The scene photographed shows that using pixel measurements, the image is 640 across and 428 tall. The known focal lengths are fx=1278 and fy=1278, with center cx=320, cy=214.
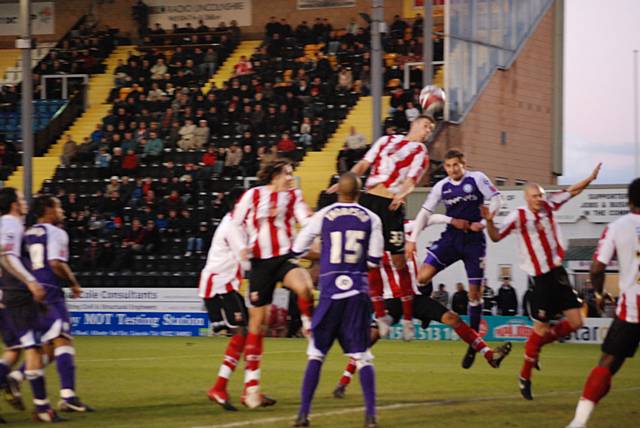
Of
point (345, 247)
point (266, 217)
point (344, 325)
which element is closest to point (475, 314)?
point (266, 217)

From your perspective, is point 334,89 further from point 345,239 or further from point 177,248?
point 345,239

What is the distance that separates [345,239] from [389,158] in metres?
3.61

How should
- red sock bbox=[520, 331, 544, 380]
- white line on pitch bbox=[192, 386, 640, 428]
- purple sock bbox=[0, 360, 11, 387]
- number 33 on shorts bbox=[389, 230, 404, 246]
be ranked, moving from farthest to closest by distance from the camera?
number 33 on shorts bbox=[389, 230, 404, 246], red sock bbox=[520, 331, 544, 380], purple sock bbox=[0, 360, 11, 387], white line on pitch bbox=[192, 386, 640, 428]

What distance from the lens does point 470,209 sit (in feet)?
49.5

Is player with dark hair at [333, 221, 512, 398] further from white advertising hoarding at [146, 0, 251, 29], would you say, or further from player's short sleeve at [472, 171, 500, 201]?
white advertising hoarding at [146, 0, 251, 29]

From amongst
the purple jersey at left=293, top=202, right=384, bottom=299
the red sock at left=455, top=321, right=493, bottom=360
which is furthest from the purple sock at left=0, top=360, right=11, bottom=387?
the red sock at left=455, top=321, right=493, bottom=360

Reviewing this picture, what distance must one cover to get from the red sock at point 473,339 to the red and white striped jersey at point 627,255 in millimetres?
4371

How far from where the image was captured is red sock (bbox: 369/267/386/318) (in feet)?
46.8

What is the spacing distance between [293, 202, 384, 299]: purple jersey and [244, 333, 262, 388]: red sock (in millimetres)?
2085

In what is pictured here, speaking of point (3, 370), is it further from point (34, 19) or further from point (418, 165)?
point (34, 19)

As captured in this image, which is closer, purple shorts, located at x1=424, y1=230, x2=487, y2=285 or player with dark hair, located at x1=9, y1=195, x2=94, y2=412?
player with dark hair, located at x1=9, y1=195, x2=94, y2=412

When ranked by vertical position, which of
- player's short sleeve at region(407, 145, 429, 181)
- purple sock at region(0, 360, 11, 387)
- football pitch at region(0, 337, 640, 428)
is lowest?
football pitch at region(0, 337, 640, 428)

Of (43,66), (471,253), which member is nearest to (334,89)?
(43,66)

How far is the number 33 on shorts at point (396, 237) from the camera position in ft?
46.3
